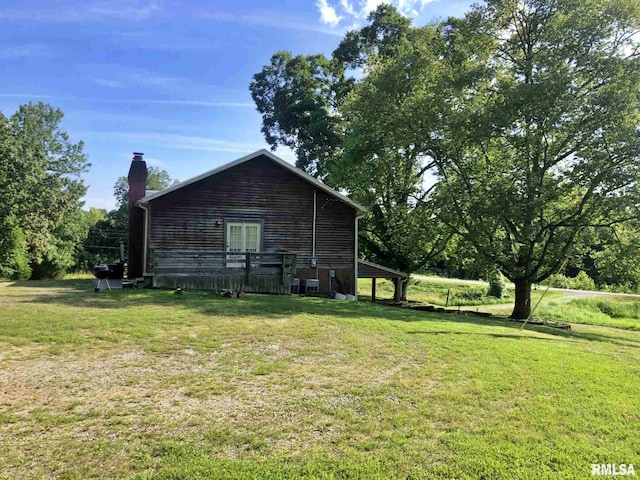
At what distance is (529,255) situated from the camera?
18.4 meters

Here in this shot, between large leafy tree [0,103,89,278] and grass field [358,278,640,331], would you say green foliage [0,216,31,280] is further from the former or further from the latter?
grass field [358,278,640,331]

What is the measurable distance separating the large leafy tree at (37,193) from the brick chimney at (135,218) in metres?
15.3

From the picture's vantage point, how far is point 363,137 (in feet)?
72.3

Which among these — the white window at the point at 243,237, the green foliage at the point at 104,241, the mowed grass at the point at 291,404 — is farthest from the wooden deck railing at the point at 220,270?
the green foliage at the point at 104,241

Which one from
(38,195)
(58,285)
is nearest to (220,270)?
(58,285)

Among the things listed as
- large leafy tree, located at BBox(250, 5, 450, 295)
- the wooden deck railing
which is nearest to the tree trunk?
large leafy tree, located at BBox(250, 5, 450, 295)

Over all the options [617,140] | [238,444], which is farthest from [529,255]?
[238,444]

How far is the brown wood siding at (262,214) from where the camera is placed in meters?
16.0

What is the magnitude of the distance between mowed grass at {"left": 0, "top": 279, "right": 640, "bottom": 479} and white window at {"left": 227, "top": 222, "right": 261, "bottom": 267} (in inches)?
327

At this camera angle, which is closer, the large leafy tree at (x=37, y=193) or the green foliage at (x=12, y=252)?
the green foliage at (x=12, y=252)

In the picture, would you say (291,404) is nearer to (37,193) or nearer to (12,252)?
(12,252)

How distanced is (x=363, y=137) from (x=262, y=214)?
8.33m

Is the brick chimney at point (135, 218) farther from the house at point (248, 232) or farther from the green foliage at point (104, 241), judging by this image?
the green foliage at point (104, 241)

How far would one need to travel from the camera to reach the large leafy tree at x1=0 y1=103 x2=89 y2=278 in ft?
A: 99.8
